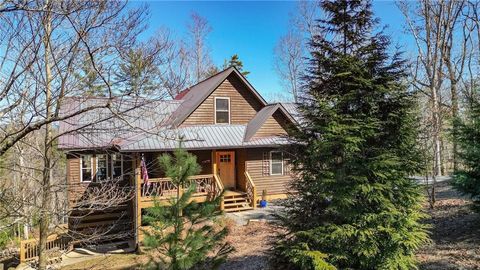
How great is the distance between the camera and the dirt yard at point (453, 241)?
18.7 ft

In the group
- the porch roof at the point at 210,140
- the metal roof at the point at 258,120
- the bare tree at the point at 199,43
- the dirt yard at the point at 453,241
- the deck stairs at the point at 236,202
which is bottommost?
the deck stairs at the point at 236,202

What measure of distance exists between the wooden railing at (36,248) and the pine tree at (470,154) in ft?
40.6

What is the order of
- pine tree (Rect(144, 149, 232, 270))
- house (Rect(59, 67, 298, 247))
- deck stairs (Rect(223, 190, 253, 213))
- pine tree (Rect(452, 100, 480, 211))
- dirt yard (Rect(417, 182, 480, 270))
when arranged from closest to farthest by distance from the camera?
1. pine tree (Rect(144, 149, 232, 270))
2. dirt yard (Rect(417, 182, 480, 270))
3. pine tree (Rect(452, 100, 480, 211))
4. house (Rect(59, 67, 298, 247))
5. deck stairs (Rect(223, 190, 253, 213))

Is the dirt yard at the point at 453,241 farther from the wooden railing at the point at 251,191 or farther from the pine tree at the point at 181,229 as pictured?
the wooden railing at the point at 251,191

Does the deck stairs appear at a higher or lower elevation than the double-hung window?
lower

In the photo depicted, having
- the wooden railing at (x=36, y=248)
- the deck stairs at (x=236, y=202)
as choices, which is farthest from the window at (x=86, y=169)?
the deck stairs at (x=236, y=202)

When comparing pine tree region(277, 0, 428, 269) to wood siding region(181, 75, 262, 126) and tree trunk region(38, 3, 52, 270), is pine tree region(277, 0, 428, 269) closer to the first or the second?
tree trunk region(38, 3, 52, 270)

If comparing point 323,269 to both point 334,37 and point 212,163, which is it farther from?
point 212,163

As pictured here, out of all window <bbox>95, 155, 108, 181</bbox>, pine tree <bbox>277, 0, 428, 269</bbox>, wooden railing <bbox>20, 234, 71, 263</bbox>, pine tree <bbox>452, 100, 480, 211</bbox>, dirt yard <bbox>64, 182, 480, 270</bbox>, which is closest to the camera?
pine tree <bbox>277, 0, 428, 269</bbox>

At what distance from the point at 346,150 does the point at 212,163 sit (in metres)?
9.74

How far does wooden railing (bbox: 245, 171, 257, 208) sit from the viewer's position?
14.5m

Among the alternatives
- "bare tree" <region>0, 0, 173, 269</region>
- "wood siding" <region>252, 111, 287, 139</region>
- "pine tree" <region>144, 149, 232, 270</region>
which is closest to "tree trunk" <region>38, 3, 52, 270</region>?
"bare tree" <region>0, 0, 173, 269</region>

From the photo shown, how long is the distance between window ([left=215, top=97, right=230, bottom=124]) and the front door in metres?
1.72

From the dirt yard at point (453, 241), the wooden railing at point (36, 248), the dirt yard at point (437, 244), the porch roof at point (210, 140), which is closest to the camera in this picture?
the dirt yard at point (453, 241)
